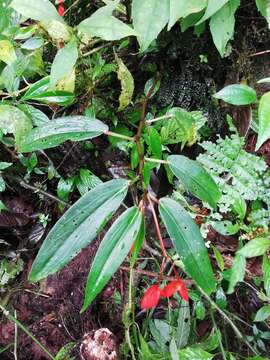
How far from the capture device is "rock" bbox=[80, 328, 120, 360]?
1.07m

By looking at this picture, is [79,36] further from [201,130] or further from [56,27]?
[201,130]

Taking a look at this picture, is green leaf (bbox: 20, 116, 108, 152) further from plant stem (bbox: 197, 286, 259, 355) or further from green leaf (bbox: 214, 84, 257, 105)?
plant stem (bbox: 197, 286, 259, 355)

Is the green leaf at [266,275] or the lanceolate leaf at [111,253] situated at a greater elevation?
the lanceolate leaf at [111,253]

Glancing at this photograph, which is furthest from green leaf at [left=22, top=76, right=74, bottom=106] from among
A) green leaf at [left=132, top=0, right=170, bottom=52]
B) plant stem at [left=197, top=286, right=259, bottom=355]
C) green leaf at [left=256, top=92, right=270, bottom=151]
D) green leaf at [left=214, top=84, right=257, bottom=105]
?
plant stem at [left=197, top=286, right=259, bottom=355]

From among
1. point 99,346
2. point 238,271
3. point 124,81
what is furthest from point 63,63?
point 99,346

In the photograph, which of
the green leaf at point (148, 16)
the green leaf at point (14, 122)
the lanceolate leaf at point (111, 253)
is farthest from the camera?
the green leaf at point (14, 122)

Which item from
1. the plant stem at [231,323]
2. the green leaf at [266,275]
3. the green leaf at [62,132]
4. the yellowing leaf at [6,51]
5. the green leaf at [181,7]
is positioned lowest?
the plant stem at [231,323]

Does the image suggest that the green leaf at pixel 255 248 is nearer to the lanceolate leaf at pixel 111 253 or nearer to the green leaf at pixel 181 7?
the lanceolate leaf at pixel 111 253

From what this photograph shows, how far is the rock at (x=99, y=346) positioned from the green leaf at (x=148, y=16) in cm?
69

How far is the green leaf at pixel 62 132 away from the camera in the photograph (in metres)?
0.88

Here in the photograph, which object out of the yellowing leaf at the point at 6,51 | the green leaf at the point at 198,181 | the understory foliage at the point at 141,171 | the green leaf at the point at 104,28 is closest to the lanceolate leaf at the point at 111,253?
the understory foliage at the point at 141,171

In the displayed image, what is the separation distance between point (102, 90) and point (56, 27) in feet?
0.98

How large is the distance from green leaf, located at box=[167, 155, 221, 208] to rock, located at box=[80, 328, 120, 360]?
47 centimetres

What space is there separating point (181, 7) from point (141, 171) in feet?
1.10
